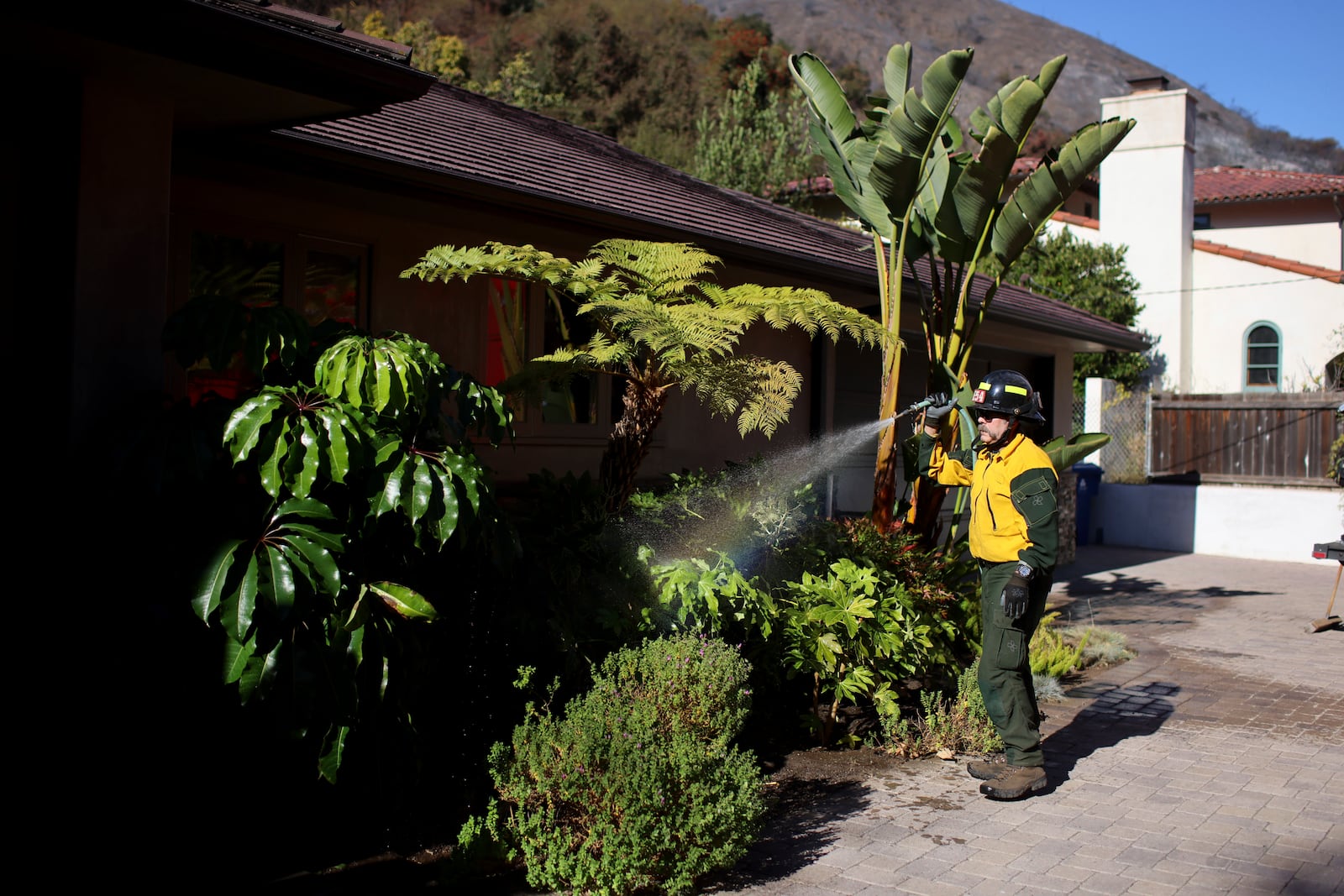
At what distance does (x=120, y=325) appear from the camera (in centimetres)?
495

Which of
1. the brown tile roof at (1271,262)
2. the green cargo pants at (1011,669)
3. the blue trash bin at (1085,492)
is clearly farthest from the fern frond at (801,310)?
the brown tile roof at (1271,262)

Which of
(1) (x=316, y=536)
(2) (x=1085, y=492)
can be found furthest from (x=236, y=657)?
(2) (x=1085, y=492)

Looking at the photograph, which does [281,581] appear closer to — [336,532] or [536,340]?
[336,532]

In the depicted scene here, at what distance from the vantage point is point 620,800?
4359 mm

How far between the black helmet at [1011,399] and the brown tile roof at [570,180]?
3457 millimetres

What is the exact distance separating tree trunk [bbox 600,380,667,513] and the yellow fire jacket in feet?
6.04

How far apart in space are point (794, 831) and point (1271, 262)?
27.5 m

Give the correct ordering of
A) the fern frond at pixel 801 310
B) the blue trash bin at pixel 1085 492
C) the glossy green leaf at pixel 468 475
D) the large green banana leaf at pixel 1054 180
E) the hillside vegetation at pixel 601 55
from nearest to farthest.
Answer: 1. the glossy green leaf at pixel 468 475
2. the fern frond at pixel 801 310
3. the large green banana leaf at pixel 1054 180
4. the blue trash bin at pixel 1085 492
5. the hillside vegetation at pixel 601 55

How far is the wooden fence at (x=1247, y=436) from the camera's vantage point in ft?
60.6

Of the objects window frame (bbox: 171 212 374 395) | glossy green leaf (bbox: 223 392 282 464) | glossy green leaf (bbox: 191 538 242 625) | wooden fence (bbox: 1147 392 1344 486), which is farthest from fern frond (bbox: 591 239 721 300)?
wooden fence (bbox: 1147 392 1344 486)

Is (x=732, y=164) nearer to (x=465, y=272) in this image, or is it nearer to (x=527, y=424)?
(x=527, y=424)

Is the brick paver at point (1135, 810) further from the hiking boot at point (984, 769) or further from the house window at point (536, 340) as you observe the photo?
the house window at point (536, 340)

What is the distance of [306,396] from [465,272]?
201cm

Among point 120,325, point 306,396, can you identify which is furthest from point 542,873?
point 120,325
